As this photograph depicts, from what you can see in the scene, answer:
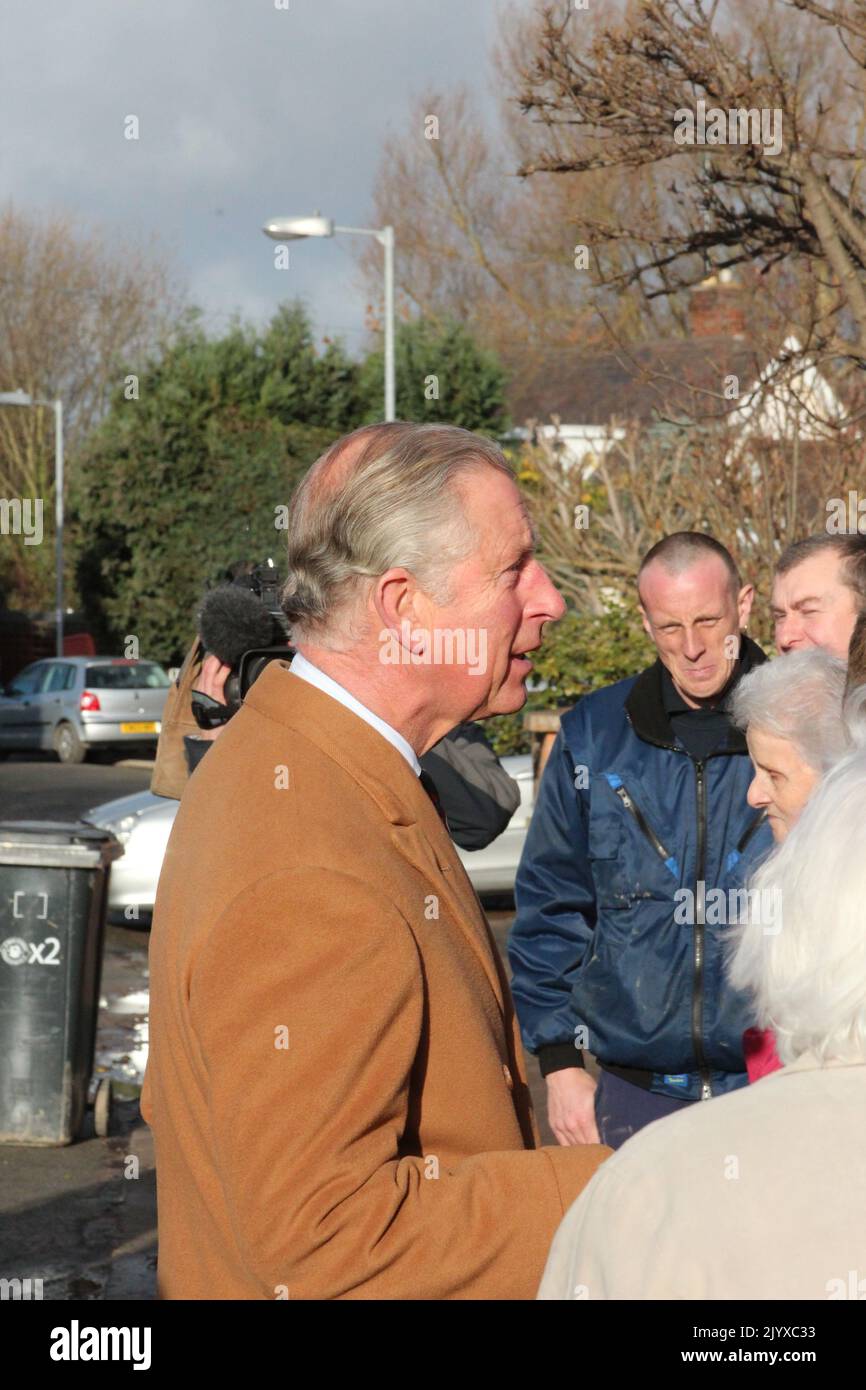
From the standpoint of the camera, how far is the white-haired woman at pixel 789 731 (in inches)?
125

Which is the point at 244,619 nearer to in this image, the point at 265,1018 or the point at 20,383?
the point at 265,1018

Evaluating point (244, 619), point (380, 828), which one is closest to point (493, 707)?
point (380, 828)

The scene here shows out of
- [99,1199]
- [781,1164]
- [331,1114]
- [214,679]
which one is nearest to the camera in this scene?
[781,1164]

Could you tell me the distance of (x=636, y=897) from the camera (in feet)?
12.4

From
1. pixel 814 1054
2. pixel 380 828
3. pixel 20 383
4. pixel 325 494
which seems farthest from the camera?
pixel 20 383

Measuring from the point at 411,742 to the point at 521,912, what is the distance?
6.42ft

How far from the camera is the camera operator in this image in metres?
4.16

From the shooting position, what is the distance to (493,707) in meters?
2.28

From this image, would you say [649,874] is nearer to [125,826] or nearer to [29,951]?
Answer: [29,951]

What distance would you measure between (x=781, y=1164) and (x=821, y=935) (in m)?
0.23

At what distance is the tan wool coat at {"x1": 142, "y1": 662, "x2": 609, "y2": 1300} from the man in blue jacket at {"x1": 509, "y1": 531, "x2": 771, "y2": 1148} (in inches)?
64.5

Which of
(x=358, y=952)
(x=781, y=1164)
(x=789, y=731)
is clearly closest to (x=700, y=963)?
(x=789, y=731)

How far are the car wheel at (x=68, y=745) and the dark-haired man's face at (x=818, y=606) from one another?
22.4 metres

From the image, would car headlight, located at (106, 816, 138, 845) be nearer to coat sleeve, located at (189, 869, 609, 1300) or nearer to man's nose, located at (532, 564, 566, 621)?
man's nose, located at (532, 564, 566, 621)
